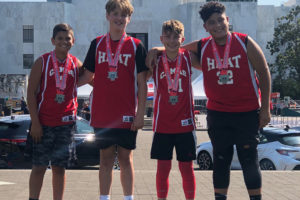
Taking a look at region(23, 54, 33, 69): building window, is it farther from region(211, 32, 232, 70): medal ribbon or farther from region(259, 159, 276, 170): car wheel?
region(211, 32, 232, 70): medal ribbon

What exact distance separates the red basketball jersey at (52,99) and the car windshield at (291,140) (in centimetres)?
816

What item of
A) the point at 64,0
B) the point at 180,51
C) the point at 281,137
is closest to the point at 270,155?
the point at 281,137

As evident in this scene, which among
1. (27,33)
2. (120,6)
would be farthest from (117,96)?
(27,33)

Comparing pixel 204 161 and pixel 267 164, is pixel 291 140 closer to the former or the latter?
pixel 267 164

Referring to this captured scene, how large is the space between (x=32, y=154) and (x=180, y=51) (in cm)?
177

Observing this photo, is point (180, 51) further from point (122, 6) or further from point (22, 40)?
point (22, 40)

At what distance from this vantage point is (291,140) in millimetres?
→ 12148

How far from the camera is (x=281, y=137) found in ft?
40.2

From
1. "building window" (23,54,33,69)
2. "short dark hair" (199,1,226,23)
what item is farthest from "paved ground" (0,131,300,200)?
"building window" (23,54,33,69)

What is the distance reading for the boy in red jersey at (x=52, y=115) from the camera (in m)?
4.90

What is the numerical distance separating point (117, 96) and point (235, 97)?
109 centimetres

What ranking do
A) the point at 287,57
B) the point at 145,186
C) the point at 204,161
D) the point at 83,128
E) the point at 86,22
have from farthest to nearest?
the point at 86,22 → the point at 287,57 → the point at 204,161 → the point at 83,128 → the point at 145,186

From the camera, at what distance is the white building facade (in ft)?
209

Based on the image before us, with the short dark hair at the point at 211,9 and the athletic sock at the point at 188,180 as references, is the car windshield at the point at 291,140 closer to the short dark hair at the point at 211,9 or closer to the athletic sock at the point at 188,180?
the athletic sock at the point at 188,180
